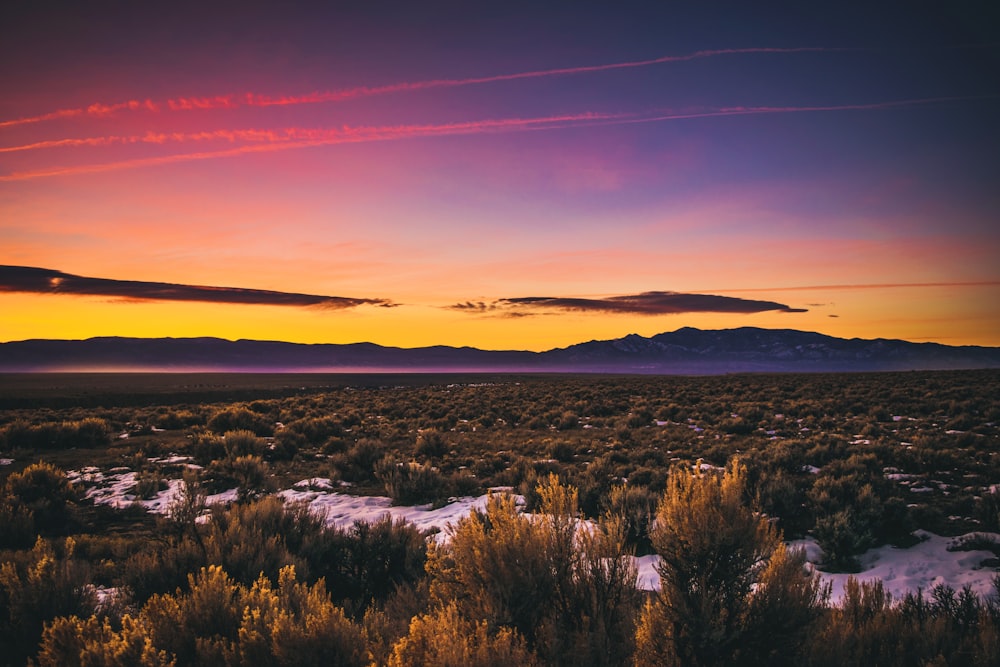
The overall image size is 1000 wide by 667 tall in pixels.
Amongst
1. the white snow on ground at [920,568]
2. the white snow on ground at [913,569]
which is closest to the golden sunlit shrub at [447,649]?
the white snow on ground at [913,569]

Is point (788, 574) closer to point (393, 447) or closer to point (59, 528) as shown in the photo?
point (59, 528)

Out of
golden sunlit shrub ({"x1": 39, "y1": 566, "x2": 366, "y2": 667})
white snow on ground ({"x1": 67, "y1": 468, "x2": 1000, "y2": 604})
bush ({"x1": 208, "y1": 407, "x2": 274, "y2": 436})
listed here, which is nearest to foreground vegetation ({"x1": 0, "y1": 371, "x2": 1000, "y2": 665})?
golden sunlit shrub ({"x1": 39, "y1": 566, "x2": 366, "y2": 667})

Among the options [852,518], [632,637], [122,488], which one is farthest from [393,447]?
[632,637]

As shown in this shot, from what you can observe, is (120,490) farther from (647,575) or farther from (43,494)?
(647,575)

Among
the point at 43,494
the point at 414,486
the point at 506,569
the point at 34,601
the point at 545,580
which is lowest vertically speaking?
the point at 43,494

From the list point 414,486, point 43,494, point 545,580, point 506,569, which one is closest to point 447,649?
point 506,569

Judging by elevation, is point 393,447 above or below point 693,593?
below

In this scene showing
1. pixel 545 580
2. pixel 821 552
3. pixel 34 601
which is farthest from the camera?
pixel 821 552

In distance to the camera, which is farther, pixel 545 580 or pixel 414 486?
pixel 414 486

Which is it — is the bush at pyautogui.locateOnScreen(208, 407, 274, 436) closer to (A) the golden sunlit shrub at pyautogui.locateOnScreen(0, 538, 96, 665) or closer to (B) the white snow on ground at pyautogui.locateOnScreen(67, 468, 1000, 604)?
(B) the white snow on ground at pyautogui.locateOnScreen(67, 468, 1000, 604)

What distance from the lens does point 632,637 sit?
409cm

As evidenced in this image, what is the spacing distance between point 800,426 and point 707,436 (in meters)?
4.71

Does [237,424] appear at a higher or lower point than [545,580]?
lower

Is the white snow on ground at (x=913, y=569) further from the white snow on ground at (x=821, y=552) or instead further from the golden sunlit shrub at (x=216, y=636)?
the golden sunlit shrub at (x=216, y=636)
